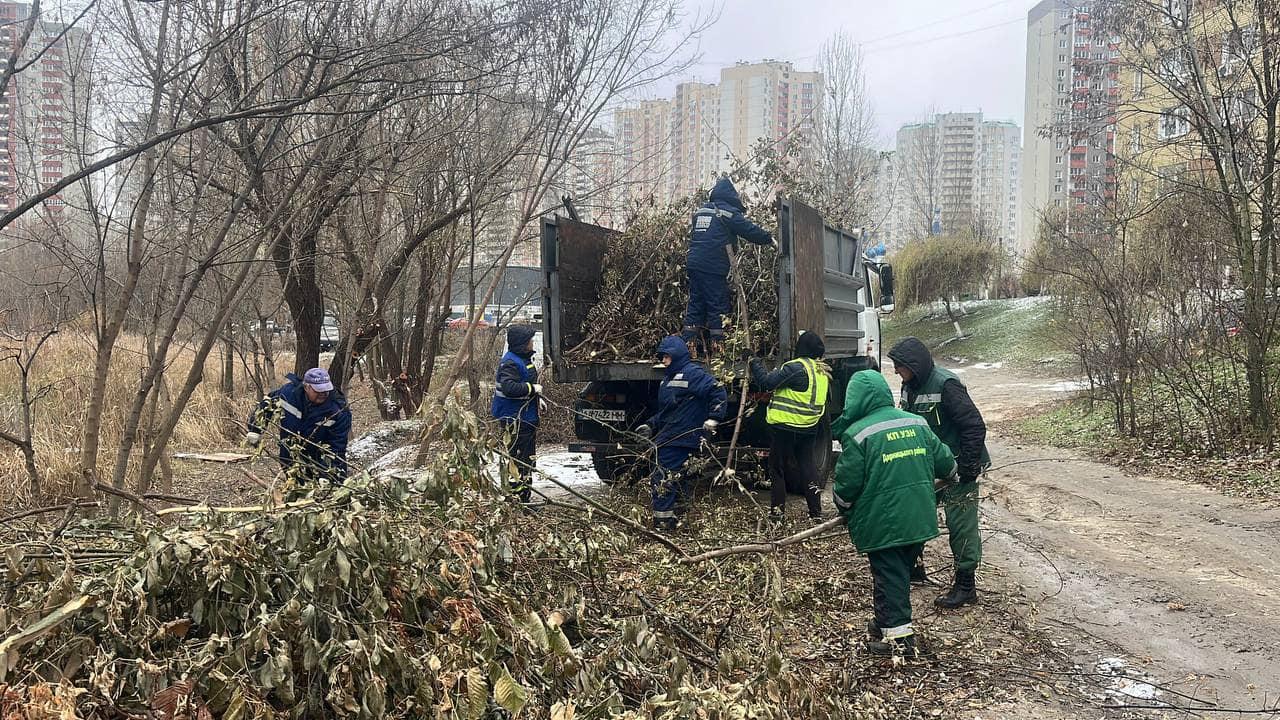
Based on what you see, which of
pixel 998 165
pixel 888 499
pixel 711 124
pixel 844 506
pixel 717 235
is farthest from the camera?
pixel 998 165

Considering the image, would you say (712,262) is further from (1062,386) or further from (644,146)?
(1062,386)

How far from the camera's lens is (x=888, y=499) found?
4184 mm

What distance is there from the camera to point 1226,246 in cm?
934

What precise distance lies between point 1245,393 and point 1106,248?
135 inches

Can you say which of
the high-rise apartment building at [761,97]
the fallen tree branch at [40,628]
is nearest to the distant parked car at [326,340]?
the fallen tree branch at [40,628]

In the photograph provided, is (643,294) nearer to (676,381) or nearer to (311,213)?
(676,381)

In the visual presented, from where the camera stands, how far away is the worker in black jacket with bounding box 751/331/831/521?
6.40 metres

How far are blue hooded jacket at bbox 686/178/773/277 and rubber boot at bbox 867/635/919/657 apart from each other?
360 centimetres

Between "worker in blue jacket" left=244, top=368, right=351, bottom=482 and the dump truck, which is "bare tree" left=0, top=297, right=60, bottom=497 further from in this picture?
the dump truck

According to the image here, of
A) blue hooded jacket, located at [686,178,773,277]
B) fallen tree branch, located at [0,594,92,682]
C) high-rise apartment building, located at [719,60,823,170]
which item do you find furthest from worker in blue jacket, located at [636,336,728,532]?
high-rise apartment building, located at [719,60,823,170]

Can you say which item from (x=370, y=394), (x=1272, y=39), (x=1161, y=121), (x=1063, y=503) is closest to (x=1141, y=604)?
(x=1063, y=503)

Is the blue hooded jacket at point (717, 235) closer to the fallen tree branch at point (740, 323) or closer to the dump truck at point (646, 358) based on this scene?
the fallen tree branch at point (740, 323)

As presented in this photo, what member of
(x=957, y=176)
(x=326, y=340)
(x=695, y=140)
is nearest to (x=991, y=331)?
(x=695, y=140)

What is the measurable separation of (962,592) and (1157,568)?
170cm
